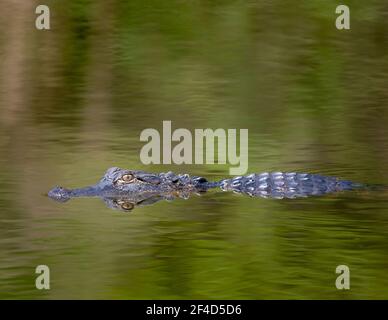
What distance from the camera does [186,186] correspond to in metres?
9.98

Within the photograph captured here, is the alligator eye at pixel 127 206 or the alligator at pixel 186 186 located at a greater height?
the alligator at pixel 186 186

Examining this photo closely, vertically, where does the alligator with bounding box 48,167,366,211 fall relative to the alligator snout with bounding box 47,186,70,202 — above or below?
above

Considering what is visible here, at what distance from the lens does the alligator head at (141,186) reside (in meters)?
9.80

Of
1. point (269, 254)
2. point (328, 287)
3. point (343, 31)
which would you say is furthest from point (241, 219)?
point (343, 31)

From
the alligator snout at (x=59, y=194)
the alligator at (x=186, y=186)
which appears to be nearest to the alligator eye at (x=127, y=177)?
the alligator at (x=186, y=186)

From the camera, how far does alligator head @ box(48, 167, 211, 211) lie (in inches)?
386

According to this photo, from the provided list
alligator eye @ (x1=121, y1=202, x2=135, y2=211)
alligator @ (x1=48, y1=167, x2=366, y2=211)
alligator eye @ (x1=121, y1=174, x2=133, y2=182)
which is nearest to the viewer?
alligator eye @ (x1=121, y1=202, x2=135, y2=211)

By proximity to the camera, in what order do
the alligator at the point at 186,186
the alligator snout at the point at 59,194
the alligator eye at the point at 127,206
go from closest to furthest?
the alligator eye at the point at 127,206 → the alligator snout at the point at 59,194 → the alligator at the point at 186,186

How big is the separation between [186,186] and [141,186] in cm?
38

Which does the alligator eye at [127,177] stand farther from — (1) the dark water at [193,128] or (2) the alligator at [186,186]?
(1) the dark water at [193,128]

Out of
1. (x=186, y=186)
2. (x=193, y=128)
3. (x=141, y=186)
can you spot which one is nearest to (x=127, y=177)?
(x=141, y=186)

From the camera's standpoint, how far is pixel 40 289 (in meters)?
7.31

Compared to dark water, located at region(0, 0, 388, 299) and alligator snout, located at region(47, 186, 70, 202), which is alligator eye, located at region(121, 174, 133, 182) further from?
alligator snout, located at region(47, 186, 70, 202)

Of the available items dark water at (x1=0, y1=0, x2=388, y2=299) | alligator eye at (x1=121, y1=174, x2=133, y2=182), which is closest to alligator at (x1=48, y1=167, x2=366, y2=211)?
alligator eye at (x1=121, y1=174, x2=133, y2=182)
